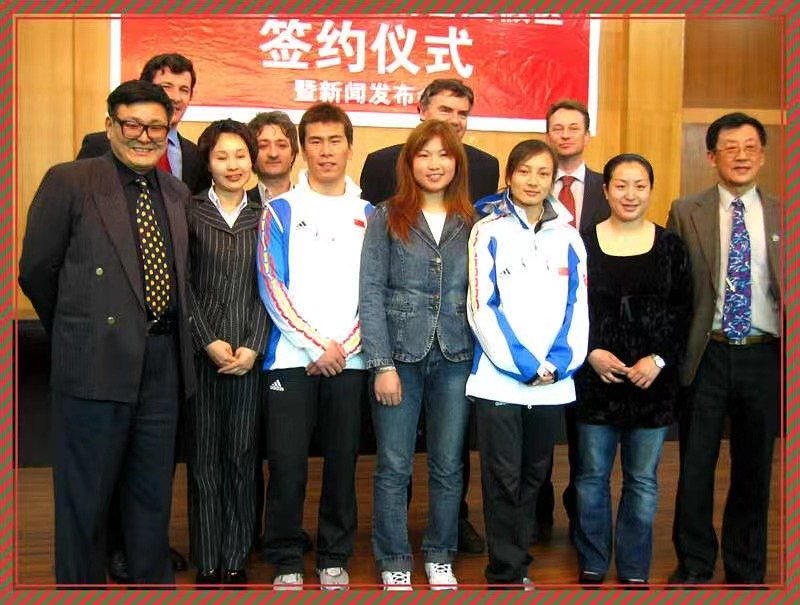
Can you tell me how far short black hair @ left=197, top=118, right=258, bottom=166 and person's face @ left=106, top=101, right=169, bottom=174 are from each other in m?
0.38

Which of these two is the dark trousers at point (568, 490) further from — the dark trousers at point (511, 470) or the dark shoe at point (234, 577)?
the dark shoe at point (234, 577)

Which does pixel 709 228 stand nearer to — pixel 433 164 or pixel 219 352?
pixel 433 164

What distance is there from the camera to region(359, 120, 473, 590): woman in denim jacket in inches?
116

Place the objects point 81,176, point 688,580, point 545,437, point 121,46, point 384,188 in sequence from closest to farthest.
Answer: point 81,176
point 545,437
point 688,580
point 384,188
point 121,46

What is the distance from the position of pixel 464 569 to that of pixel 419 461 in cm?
167

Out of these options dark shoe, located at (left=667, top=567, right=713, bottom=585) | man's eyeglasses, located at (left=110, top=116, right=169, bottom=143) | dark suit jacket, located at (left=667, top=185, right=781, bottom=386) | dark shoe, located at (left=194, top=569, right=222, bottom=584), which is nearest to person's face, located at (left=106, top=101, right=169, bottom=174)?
man's eyeglasses, located at (left=110, top=116, right=169, bottom=143)

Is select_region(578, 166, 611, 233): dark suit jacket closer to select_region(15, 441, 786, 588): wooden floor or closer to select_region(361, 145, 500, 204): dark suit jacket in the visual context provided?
select_region(361, 145, 500, 204): dark suit jacket

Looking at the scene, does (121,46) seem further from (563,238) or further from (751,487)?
(751,487)

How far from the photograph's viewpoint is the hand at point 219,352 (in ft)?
9.63

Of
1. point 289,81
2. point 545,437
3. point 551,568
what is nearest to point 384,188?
point 545,437

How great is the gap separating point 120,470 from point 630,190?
171 centimetres

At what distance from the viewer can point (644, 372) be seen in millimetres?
2990

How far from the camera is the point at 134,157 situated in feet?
8.63

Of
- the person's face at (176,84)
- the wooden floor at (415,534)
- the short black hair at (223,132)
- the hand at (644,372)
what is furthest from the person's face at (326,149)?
the wooden floor at (415,534)
